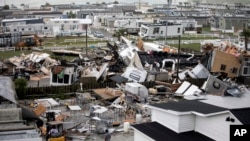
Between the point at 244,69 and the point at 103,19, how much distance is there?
3185 centimetres

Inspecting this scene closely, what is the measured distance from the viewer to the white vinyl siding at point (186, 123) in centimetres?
1108

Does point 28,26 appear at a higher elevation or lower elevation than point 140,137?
higher

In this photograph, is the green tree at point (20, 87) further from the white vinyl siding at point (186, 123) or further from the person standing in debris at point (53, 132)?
the white vinyl siding at point (186, 123)

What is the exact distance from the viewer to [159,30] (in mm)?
42344

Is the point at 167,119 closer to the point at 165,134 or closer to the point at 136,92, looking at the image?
the point at 165,134

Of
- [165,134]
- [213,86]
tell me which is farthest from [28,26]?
[165,134]

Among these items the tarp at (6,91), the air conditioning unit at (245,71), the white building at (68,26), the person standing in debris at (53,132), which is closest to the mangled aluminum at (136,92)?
the tarp at (6,91)

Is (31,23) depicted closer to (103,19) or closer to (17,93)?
(103,19)

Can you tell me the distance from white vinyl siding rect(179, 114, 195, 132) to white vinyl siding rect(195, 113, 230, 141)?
5.5 inches

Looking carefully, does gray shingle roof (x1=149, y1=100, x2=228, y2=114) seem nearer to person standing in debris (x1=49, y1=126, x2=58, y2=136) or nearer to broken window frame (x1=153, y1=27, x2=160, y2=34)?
person standing in debris (x1=49, y1=126, x2=58, y2=136)

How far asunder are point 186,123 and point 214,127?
2.64 ft

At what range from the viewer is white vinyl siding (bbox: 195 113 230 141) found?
10.5 meters

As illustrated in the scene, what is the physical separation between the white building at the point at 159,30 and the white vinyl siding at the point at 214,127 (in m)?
30.1

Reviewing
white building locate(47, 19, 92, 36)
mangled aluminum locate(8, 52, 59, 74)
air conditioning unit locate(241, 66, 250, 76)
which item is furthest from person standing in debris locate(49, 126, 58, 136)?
white building locate(47, 19, 92, 36)
